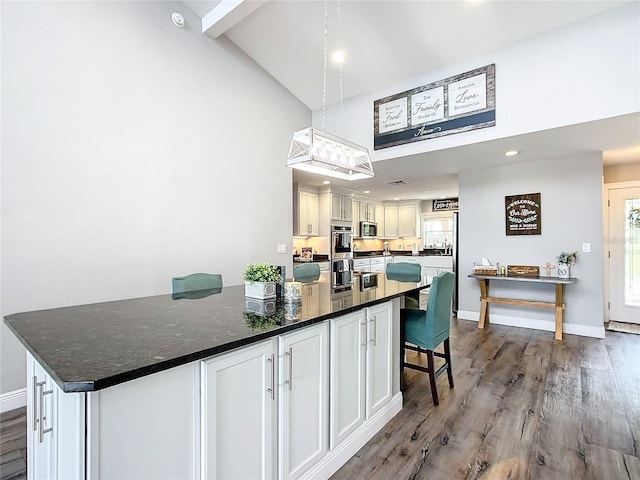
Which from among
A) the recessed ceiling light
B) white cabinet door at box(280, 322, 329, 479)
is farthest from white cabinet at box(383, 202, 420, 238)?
white cabinet door at box(280, 322, 329, 479)

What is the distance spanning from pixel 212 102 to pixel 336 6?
1633mm

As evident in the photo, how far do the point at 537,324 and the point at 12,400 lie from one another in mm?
5707

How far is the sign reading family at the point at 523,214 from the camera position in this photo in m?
4.63

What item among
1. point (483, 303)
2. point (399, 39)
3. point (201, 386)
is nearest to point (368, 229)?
point (483, 303)

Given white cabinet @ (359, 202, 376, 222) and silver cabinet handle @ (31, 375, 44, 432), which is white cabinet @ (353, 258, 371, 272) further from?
silver cabinet handle @ (31, 375, 44, 432)

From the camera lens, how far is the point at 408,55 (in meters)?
3.64

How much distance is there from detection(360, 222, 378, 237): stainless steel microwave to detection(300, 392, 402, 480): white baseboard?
5.68m

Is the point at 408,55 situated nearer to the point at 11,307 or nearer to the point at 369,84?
the point at 369,84

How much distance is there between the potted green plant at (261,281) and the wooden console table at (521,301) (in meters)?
3.67

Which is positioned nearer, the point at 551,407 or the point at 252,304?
the point at 252,304

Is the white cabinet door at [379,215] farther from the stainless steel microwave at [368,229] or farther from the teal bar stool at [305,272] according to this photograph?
the teal bar stool at [305,272]

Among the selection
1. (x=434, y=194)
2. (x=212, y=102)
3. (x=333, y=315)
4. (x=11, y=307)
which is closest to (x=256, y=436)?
(x=333, y=315)

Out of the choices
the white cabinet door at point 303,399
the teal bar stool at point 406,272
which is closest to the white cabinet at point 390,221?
the teal bar stool at point 406,272

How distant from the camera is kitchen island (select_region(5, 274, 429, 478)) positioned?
0.97 metres
